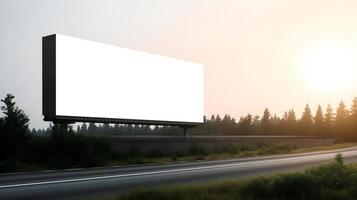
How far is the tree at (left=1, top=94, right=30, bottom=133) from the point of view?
26938 mm

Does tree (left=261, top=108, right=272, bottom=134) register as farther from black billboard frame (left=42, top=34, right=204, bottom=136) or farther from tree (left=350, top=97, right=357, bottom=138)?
black billboard frame (left=42, top=34, right=204, bottom=136)

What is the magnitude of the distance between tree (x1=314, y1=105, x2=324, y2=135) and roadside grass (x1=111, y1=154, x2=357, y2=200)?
320 ft

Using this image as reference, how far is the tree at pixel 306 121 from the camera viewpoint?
113981 millimetres

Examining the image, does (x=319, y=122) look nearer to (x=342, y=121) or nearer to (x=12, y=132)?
(x=342, y=121)

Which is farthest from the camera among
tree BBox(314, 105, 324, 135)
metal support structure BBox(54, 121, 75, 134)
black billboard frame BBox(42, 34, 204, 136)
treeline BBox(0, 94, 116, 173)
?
tree BBox(314, 105, 324, 135)

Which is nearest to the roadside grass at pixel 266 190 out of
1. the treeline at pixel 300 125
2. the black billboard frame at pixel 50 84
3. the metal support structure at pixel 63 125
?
the metal support structure at pixel 63 125

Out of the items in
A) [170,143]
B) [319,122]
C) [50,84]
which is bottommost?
[170,143]

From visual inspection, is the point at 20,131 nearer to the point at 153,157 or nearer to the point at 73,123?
the point at 73,123

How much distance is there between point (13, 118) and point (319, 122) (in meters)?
97.9

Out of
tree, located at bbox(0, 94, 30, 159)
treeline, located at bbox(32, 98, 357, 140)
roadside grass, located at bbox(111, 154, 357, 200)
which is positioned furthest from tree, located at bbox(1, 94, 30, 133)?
A: treeline, located at bbox(32, 98, 357, 140)

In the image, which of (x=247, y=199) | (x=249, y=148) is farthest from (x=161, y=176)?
(x=249, y=148)

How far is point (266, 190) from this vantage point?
1377 cm

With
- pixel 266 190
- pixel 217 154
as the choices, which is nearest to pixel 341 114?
pixel 217 154

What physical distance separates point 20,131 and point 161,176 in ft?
37.3
